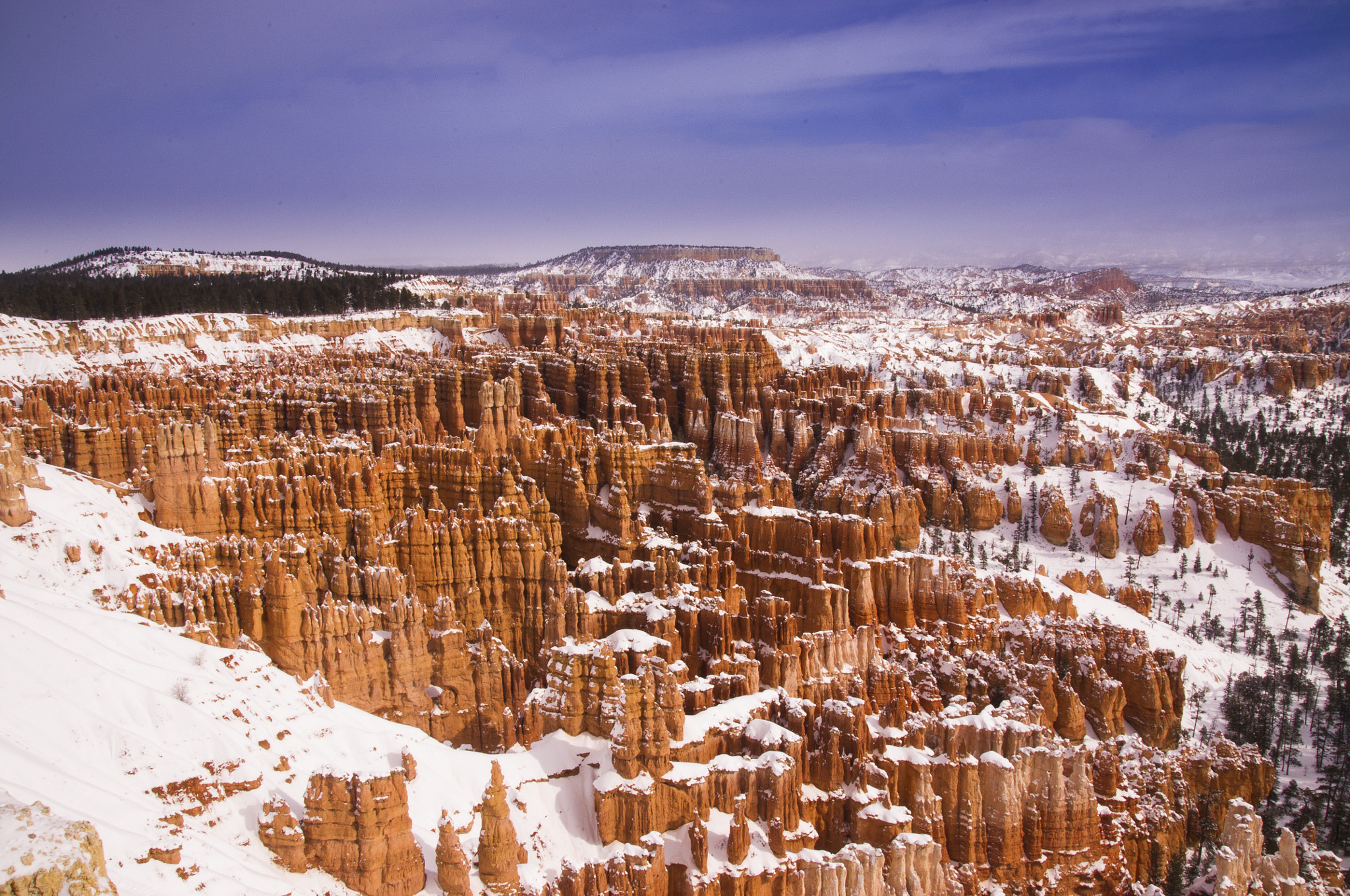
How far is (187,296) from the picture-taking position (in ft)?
297

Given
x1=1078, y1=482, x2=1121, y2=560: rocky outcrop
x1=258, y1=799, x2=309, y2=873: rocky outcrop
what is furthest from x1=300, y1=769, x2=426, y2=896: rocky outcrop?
x1=1078, y1=482, x2=1121, y2=560: rocky outcrop

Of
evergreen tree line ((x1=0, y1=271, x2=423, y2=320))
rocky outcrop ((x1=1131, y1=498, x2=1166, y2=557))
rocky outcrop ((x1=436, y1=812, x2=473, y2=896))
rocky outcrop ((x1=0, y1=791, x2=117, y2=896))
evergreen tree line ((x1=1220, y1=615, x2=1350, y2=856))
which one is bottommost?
evergreen tree line ((x1=1220, y1=615, x2=1350, y2=856))

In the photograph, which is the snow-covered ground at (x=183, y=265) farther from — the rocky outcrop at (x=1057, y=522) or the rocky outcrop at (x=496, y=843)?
the rocky outcrop at (x=496, y=843)

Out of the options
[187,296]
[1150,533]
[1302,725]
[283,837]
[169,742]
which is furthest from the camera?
[187,296]

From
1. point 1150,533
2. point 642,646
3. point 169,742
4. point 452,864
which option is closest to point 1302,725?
point 1150,533

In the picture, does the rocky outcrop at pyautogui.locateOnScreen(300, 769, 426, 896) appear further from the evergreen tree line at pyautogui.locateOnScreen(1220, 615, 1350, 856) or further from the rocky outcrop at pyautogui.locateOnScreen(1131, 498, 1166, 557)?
the rocky outcrop at pyautogui.locateOnScreen(1131, 498, 1166, 557)

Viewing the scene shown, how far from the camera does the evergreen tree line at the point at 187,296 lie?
7688cm

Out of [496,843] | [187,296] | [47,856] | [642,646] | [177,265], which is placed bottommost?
[496,843]

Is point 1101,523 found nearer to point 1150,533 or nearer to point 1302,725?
point 1150,533

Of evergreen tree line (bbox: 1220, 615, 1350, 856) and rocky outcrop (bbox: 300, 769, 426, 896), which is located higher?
rocky outcrop (bbox: 300, 769, 426, 896)

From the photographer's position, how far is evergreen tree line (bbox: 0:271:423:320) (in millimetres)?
76875

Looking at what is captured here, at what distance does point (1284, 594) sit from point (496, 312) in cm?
9757

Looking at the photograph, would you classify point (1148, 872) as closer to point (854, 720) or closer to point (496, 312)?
point (854, 720)

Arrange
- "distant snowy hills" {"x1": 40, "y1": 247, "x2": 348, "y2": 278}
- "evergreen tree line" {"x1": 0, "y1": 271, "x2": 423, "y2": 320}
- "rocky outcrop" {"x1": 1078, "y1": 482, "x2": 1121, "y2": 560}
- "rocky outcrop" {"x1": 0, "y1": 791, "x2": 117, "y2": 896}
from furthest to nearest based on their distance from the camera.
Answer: "distant snowy hills" {"x1": 40, "y1": 247, "x2": 348, "y2": 278} < "evergreen tree line" {"x1": 0, "y1": 271, "x2": 423, "y2": 320} < "rocky outcrop" {"x1": 1078, "y1": 482, "x2": 1121, "y2": 560} < "rocky outcrop" {"x1": 0, "y1": 791, "x2": 117, "y2": 896}
